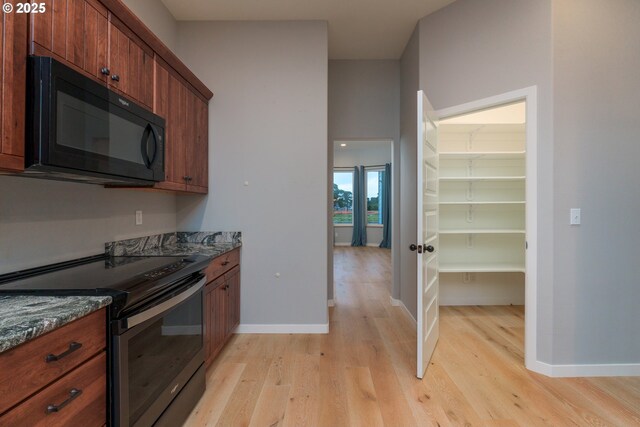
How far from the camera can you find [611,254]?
7.27ft

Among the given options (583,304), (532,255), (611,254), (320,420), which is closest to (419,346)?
(320,420)

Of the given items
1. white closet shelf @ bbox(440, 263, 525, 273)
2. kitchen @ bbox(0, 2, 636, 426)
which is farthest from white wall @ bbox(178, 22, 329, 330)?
white closet shelf @ bbox(440, 263, 525, 273)

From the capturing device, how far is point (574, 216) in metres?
2.21

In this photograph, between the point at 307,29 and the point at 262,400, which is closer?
the point at 262,400

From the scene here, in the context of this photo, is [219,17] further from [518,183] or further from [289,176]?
[518,183]

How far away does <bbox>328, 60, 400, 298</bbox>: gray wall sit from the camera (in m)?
3.88

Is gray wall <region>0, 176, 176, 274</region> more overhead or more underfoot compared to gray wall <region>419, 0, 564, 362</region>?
more underfoot

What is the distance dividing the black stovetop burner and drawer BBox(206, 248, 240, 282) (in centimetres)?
33

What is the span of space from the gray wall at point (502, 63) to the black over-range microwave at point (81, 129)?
8.25 feet

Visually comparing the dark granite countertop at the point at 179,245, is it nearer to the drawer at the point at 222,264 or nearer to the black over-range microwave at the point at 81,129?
the drawer at the point at 222,264

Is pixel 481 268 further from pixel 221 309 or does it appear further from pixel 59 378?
pixel 59 378

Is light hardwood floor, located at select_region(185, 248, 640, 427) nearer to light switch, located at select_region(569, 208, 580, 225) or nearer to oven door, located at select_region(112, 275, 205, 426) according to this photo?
oven door, located at select_region(112, 275, 205, 426)

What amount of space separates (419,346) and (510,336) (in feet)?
4.42

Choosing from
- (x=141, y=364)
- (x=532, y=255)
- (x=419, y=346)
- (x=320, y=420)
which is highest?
(x=532, y=255)
